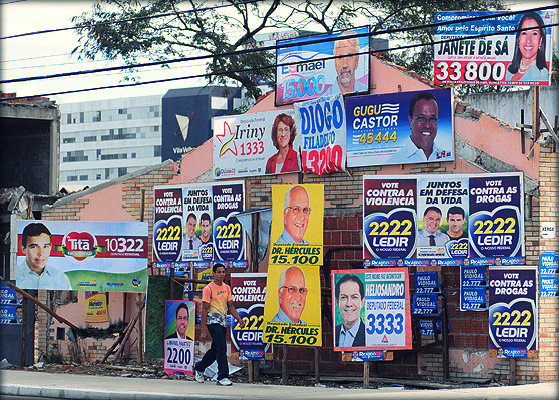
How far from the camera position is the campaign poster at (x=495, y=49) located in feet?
47.2

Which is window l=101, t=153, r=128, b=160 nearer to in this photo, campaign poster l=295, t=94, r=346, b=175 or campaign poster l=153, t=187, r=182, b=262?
campaign poster l=153, t=187, r=182, b=262

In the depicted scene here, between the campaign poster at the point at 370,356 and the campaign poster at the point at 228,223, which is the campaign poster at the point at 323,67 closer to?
the campaign poster at the point at 228,223

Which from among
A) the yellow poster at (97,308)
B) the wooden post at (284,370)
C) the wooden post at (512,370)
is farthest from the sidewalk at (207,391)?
the yellow poster at (97,308)

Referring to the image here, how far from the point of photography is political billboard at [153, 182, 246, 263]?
1670 centimetres

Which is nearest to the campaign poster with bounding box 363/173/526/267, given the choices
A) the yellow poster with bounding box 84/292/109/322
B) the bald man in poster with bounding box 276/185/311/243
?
the bald man in poster with bounding box 276/185/311/243

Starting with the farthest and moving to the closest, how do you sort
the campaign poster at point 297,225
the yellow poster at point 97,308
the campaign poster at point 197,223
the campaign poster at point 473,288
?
the yellow poster at point 97,308
the campaign poster at point 197,223
the campaign poster at point 297,225
the campaign poster at point 473,288

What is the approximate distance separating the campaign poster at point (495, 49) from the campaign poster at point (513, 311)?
3077mm

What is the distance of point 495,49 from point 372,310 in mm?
4721

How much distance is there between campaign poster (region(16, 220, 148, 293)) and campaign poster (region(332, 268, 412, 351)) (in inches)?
189

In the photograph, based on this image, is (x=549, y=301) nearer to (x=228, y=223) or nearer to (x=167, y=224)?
(x=228, y=223)

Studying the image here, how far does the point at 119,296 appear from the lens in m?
18.5

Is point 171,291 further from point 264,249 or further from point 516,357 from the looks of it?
point 516,357

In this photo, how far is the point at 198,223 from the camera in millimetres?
17188

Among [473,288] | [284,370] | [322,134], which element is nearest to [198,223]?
[322,134]
